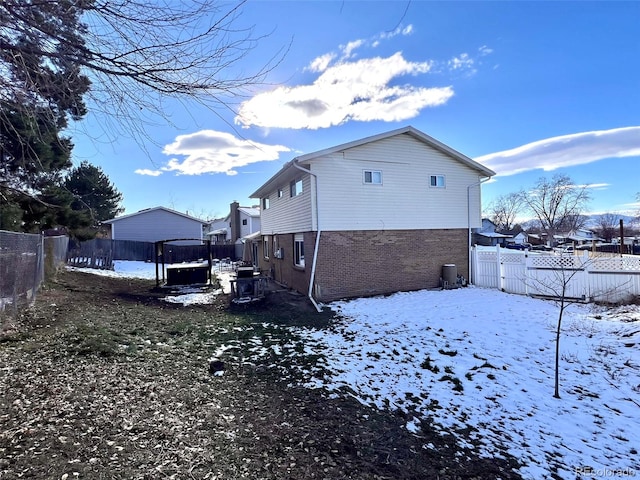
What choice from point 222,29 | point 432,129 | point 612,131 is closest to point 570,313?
point 432,129

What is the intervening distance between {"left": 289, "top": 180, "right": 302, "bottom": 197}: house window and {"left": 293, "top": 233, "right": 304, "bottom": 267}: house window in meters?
1.66

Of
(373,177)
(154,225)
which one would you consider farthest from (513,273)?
(154,225)

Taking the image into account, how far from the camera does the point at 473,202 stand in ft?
46.1

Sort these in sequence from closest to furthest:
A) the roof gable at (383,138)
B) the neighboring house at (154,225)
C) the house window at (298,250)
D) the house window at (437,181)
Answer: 1. the roof gable at (383,138)
2. the house window at (298,250)
3. the house window at (437,181)
4. the neighboring house at (154,225)

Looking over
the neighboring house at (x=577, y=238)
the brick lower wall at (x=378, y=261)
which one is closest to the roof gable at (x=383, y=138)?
the brick lower wall at (x=378, y=261)

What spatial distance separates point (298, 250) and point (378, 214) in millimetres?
3623

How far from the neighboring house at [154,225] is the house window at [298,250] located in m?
18.6

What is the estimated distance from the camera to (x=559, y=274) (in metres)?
11.3

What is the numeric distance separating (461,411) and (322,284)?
7358mm

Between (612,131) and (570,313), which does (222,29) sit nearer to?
(570,313)

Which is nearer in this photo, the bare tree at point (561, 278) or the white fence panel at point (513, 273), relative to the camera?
the bare tree at point (561, 278)

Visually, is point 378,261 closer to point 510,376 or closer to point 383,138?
point 383,138

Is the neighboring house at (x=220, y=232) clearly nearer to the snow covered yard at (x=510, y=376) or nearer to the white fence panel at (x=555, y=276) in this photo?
the white fence panel at (x=555, y=276)

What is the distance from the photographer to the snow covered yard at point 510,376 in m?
3.78
